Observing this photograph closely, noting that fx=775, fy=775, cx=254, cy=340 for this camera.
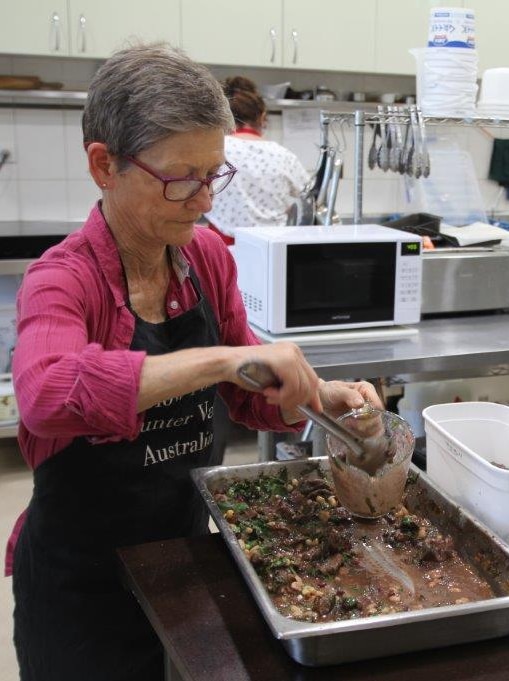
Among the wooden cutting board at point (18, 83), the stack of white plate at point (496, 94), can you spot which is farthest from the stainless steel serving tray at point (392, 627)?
the wooden cutting board at point (18, 83)

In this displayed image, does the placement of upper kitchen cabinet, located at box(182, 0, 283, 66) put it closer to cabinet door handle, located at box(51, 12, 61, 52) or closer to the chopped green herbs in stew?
cabinet door handle, located at box(51, 12, 61, 52)

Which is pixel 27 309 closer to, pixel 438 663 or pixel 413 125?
pixel 438 663

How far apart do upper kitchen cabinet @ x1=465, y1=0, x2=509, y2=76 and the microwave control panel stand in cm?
234

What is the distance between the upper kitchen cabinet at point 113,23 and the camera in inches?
132

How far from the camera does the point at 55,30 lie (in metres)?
3.35

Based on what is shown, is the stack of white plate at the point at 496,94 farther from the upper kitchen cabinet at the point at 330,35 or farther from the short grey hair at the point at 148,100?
the short grey hair at the point at 148,100

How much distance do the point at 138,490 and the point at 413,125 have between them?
1461mm

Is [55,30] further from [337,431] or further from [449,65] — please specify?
[337,431]

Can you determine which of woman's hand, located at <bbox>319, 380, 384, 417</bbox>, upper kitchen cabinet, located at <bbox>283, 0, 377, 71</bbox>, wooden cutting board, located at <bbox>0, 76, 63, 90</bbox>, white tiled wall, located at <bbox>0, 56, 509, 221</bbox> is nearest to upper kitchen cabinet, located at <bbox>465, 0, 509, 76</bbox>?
white tiled wall, located at <bbox>0, 56, 509, 221</bbox>

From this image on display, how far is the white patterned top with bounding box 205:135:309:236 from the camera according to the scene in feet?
9.78

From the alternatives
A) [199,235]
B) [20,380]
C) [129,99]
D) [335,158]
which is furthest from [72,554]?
[335,158]

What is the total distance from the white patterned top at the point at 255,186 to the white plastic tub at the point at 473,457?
5.83ft

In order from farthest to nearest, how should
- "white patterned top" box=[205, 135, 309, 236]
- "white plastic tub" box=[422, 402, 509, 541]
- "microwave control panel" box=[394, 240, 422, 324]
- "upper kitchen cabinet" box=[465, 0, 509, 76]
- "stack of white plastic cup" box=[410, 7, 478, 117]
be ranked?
"upper kitchen cabinet" box=[465, 0, 509, 76] → "white patterned top" box=[205, 135, 309, 236] → "stack of white plastic cup" box=[410, 7, 478, 117] → "microwave control panel" box=[394, 240, 422, 324] → "white plastic tub" box=[422, 402, 509, 541]

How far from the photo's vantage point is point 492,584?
1.05 metres
